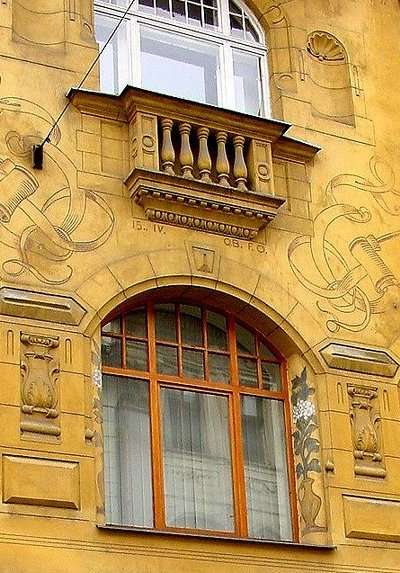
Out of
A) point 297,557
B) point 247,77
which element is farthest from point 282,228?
point 297,557

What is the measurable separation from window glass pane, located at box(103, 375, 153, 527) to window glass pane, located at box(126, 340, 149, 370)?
7.8 inches

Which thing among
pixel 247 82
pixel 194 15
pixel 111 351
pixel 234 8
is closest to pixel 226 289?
pixel 111 351

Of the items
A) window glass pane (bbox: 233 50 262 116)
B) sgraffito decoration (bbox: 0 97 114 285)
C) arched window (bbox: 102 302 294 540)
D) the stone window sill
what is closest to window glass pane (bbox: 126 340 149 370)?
arched window (bbox: 102 302 294 540)

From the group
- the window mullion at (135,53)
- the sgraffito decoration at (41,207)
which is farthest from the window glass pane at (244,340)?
the window mullion at (135,53)

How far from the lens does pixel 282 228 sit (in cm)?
1769

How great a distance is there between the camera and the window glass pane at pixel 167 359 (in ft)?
54.6

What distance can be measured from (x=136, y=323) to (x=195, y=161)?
2143mm

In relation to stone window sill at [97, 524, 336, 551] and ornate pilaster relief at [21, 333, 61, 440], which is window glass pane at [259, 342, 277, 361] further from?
ornate pilaster relief at [21, 333, 61, 440]

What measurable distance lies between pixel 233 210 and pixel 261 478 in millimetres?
3205

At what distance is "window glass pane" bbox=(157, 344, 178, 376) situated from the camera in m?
16.6

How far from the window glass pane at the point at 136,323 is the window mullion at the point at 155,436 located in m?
0.07

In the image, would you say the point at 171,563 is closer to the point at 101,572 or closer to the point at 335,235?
the point at 101,572

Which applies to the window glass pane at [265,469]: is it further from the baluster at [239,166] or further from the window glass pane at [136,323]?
the baluster at [239,166]

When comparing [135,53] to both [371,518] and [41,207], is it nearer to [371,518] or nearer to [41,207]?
[41,207]
